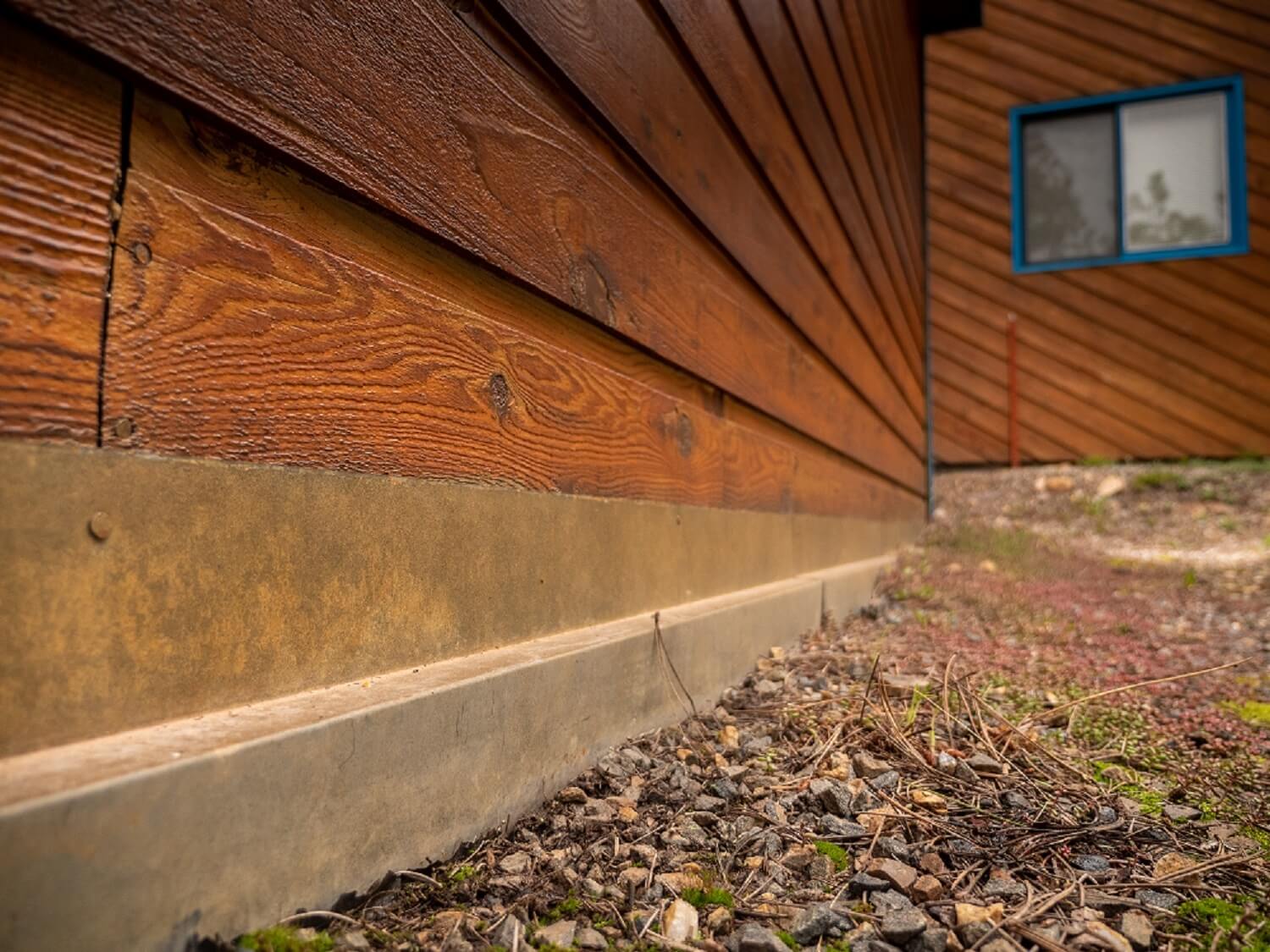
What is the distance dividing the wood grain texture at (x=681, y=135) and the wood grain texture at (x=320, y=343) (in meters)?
0.43

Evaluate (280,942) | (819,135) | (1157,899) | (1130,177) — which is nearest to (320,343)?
(280,942)

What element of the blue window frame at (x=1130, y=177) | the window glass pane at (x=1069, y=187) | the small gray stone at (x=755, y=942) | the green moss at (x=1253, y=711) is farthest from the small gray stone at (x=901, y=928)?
the window glass pane at (x=1069, y=187)

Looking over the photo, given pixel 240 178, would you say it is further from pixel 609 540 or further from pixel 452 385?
pixel 609 540

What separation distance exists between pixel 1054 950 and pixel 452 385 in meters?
1.08

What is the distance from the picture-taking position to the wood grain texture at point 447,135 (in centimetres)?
83

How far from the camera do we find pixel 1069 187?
8938 mm

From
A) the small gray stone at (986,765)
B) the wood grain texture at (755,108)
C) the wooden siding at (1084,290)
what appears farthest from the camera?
the wooden siding at (1084,290)

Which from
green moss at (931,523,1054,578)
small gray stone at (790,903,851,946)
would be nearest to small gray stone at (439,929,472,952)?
small gray stone at (790,903,851,946)

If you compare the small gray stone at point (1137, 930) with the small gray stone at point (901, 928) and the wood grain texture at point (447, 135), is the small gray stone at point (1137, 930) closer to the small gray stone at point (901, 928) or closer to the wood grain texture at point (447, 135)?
the small gray stone at point (901, 928)

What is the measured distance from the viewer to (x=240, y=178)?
90 cm

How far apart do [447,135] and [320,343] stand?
15.2 inches

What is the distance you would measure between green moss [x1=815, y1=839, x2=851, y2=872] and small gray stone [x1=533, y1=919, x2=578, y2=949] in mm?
452

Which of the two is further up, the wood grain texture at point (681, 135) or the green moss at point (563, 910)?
the wood grain texture at point (681, 135)

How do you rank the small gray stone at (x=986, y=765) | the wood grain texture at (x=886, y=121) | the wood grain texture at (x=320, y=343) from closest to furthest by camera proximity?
1. the wood grain texture at (x=320, y=343)
2. the small gray stone at (x=986, y=765)
3. the wood grain texture at (x=886, y=121)
